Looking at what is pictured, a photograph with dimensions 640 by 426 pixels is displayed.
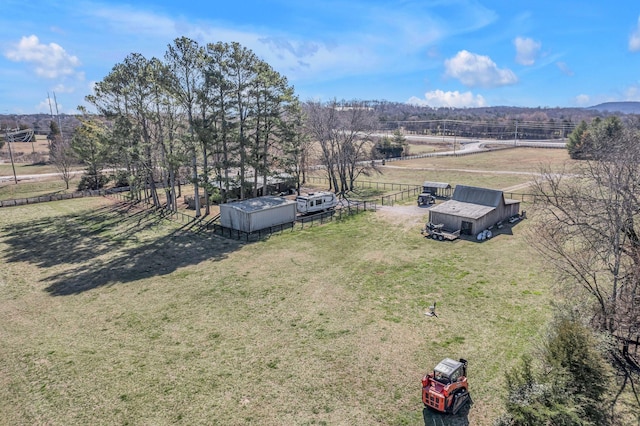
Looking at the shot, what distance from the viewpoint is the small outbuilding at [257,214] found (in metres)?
29.9

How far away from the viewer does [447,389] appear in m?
10.9

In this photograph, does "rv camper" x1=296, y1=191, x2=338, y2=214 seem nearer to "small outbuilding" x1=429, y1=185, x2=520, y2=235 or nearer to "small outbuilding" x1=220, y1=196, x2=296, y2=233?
"small outbuilding" x1=220, y1=196, x2=296, y2=233

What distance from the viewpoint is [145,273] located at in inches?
891

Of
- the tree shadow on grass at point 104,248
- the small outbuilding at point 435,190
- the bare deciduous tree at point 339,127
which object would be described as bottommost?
the tree shadow on grass at point 104,248

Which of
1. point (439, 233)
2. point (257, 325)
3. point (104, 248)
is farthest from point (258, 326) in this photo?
point (104, 248)

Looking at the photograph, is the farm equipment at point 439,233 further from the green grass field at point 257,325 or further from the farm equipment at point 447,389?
the farm equipment at point 447,389

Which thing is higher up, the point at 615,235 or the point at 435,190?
the point at 615,235

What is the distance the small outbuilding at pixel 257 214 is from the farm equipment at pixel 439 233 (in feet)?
37.4


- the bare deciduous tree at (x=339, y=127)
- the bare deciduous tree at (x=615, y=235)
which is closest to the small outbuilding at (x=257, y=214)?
the bare deciduous tree at (x=339, y=127)

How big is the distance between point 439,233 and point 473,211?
3598mm

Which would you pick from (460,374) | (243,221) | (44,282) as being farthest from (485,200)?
(44,282)

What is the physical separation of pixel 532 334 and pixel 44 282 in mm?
25220

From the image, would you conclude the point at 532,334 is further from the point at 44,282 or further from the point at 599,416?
the point at 44,282

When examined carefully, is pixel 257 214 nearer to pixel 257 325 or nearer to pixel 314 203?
pixel 314 203
